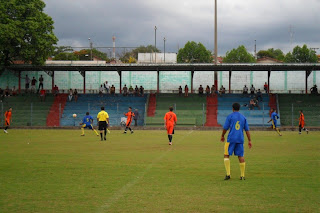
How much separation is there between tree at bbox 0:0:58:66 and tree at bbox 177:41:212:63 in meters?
51.1

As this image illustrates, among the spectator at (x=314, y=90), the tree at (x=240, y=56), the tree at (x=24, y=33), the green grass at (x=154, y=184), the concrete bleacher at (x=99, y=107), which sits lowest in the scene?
the green grass at (x=154, y=184)

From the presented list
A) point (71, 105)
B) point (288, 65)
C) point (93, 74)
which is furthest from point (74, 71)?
point (288, 65)

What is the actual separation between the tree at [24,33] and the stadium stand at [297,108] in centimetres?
2664

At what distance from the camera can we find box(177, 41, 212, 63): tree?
101m

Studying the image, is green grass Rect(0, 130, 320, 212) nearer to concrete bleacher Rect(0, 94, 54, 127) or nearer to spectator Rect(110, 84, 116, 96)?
concrete bleacher Rect(0, 94, 54, 127)

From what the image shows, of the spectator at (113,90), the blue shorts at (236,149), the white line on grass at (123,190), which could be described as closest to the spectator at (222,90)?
the spectator at (113,90)

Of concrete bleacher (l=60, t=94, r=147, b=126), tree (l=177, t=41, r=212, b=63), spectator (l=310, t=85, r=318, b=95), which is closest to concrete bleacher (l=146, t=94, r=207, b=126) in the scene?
concrete bleacher (l=60, t=94, r=147, b=126)

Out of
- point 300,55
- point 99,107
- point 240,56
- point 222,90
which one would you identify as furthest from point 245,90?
point 240,56

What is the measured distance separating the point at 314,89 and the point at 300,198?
147 feet

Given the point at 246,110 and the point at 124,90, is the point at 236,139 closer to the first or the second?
the point at 246,110

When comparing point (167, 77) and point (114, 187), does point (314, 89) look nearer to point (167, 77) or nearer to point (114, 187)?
point (167, 77)

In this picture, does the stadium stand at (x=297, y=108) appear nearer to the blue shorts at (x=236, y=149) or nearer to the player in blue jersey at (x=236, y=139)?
the player in blue jersey at (x=236, y=139)

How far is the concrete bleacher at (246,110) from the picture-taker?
45.1 m

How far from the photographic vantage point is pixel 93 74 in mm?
55281
